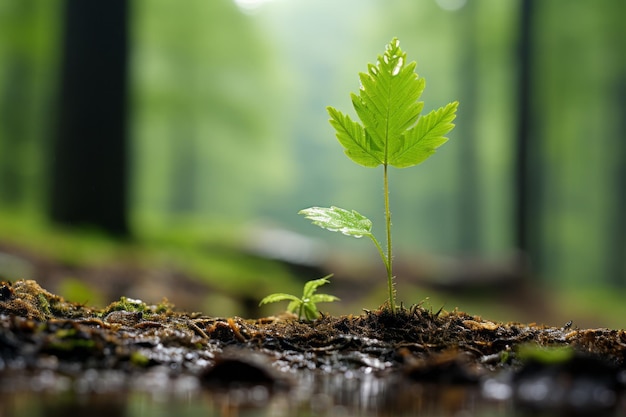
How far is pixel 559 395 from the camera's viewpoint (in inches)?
61.1

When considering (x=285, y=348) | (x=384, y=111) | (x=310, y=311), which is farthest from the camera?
(x=310, y=311)

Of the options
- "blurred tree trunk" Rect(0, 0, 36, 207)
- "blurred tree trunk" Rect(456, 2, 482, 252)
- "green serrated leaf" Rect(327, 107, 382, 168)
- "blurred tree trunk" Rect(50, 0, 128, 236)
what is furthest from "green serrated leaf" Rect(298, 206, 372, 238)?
"blurred tree trunk" Rect(0, 0, 36, 207)

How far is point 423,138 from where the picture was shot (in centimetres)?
237

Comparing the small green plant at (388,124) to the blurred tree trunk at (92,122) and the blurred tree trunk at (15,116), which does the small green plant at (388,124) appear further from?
the blurred tree trunk at (15,116)

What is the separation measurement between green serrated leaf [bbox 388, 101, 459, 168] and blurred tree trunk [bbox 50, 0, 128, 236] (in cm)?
699

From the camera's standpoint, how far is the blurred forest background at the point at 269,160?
28.0 feet

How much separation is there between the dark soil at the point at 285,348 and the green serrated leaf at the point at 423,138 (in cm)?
64

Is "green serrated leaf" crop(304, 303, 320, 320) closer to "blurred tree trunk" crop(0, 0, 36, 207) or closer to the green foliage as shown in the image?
the green foliage

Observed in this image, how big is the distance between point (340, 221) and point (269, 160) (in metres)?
25.8

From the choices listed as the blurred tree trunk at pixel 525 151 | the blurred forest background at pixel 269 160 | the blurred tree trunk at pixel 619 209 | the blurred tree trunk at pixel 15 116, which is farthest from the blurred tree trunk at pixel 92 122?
the blurred tree trunk at pixel 619 209

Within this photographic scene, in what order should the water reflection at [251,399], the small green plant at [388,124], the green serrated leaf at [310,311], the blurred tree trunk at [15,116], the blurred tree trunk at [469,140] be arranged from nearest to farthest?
the water reflection at [251,399] → the small green plant at [388,124] → the green serrated leaf at [310,311] → the blurred tree trunk at [469,140] → the blurred tree trunk at [15,116]

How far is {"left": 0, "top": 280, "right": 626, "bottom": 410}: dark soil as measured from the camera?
1.69 metres

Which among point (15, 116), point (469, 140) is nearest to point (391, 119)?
point (469, 140)

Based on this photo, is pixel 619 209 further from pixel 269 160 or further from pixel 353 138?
pixel 353 138
